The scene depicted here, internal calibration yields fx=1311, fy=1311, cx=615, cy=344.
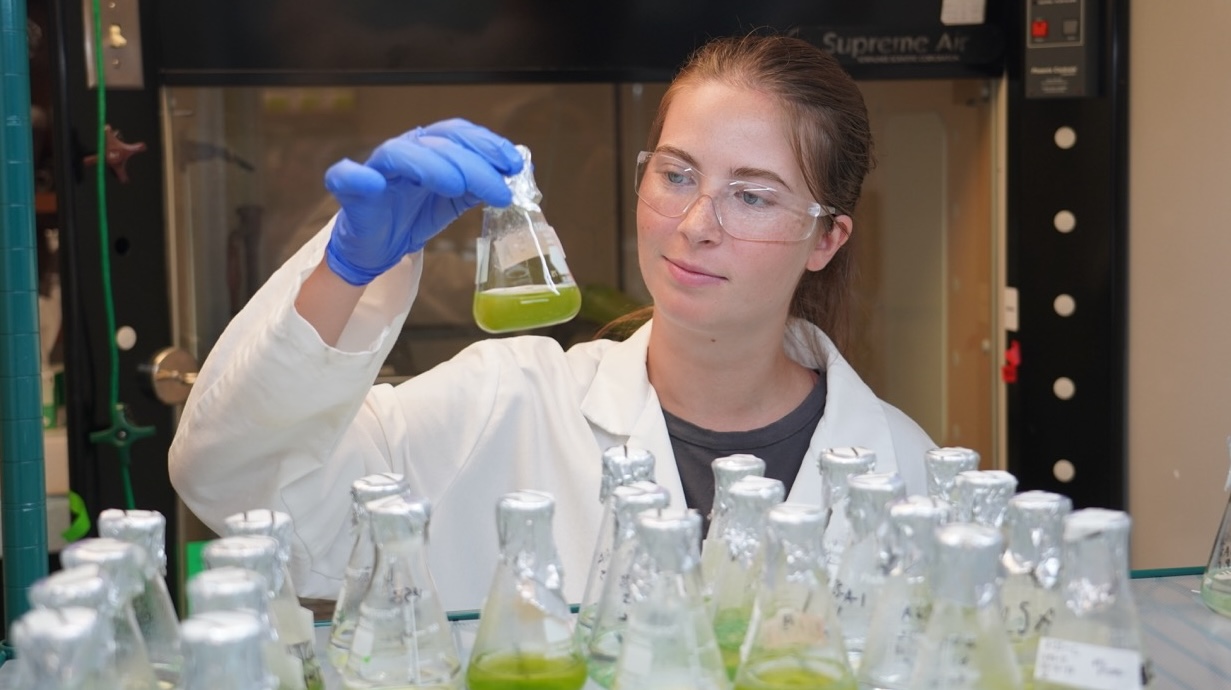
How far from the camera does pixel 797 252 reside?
68.6 inches

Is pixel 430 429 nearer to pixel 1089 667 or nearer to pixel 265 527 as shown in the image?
pixel 265 527

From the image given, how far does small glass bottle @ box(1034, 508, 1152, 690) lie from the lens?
84cm

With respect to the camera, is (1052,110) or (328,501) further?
(1052,110)

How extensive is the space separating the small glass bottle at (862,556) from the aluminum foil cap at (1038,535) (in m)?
0.08

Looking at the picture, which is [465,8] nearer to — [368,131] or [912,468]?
[368,131]

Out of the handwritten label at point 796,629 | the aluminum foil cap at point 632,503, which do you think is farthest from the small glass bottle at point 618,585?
the handwritten label at point 796,629

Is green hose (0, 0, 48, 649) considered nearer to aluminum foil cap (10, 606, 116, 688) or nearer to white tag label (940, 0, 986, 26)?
aluminum foil cap (10, 606, 116, 688)

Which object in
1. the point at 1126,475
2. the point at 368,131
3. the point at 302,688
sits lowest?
the point at 1126,475

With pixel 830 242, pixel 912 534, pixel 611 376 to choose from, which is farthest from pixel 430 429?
pixel 912 534

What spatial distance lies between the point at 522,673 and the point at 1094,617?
38cm

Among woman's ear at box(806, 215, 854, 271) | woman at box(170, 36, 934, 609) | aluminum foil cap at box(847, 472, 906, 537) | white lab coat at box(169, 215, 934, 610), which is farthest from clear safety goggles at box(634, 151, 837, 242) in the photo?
aluminum foil cap at box(847, 472, 906, 537)

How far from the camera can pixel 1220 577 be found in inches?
44.8

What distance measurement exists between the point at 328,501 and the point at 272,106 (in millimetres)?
1214

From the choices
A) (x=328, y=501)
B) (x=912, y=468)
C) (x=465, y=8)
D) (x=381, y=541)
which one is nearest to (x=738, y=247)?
(x=912, y=468)
